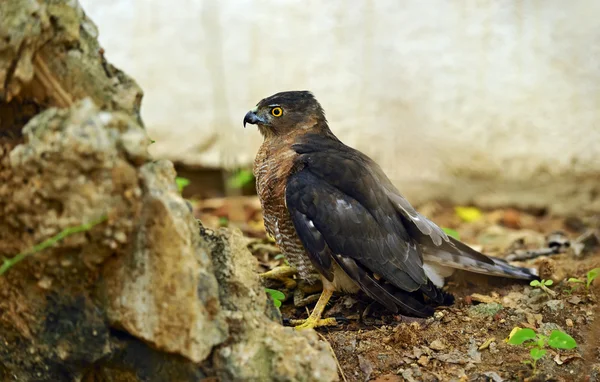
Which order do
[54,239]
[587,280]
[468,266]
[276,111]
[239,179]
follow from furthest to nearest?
[239,179] < [276,111] < [468,266] < [587,280] < [54,239]

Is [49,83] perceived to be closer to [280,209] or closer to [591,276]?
[280,209]

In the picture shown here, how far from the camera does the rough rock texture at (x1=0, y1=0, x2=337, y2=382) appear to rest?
293 cm

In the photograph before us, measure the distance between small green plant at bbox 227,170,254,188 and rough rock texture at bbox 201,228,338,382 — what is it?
13.2 ft

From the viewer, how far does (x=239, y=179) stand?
758cm

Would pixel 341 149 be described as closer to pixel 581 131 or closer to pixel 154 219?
pixel 154 219

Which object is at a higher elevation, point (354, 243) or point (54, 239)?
point (54, 239)

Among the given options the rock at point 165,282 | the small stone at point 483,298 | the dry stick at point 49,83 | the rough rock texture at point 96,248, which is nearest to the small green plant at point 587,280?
the small stone at point 483,298

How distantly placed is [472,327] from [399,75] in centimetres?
423

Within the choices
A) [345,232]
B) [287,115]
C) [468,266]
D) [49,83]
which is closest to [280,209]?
[345,232]

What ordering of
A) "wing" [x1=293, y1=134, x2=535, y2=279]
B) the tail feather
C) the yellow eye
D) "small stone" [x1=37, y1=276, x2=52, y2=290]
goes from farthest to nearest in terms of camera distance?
1. the yellow eye
2. "wing" [x1=293, y1=134, x2=535, y2=279]
3. the tail feather
4. "small stone" [x1=37, y1=276, x2=52, y2=290]

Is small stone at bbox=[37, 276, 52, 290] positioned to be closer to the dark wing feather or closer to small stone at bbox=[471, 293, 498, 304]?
the dark wing feather

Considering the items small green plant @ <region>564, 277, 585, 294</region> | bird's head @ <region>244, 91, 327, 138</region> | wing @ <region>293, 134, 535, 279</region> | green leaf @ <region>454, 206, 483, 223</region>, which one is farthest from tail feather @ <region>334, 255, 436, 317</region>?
green leaf @ <region>454, 206, 483, 223</region>

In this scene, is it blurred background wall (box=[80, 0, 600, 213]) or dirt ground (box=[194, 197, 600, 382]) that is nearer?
dirt ground (box=[194, 197, 600, 382])

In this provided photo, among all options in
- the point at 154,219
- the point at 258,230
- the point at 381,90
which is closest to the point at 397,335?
the point at 154,219
